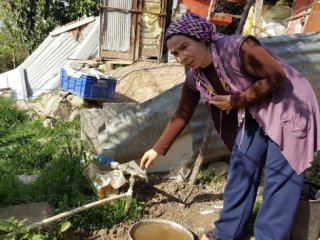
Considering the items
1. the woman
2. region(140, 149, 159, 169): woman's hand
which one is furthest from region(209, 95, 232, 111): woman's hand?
region(140, 149, 159, 169): woman's hand

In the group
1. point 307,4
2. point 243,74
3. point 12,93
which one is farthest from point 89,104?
point 307,4

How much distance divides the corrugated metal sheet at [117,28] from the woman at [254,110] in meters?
9.19

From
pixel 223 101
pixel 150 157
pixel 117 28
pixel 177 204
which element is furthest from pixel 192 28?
pixel 117 28

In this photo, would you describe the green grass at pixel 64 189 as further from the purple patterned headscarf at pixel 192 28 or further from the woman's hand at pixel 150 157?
the purple patterned headscarf at pixel 192 28

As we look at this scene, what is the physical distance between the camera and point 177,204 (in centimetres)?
377

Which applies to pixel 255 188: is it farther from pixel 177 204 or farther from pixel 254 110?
pixel 177 204

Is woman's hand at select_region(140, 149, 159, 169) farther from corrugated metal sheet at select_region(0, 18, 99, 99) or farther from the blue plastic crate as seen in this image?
corrugated metal sheet at select_region(0, 18, 99, 99)

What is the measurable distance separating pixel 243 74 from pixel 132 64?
368 inches

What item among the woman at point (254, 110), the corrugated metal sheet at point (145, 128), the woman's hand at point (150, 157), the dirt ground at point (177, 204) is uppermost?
the woman at point (254, 110)

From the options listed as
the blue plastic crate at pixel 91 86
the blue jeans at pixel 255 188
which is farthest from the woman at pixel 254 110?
the blue plastic crate at pixel 91 86

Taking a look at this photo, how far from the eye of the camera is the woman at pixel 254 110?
2.33 metres

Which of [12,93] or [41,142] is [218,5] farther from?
[41,142]

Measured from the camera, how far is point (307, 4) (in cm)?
1048

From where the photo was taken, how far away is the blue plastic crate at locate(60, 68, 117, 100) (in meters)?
7.61
